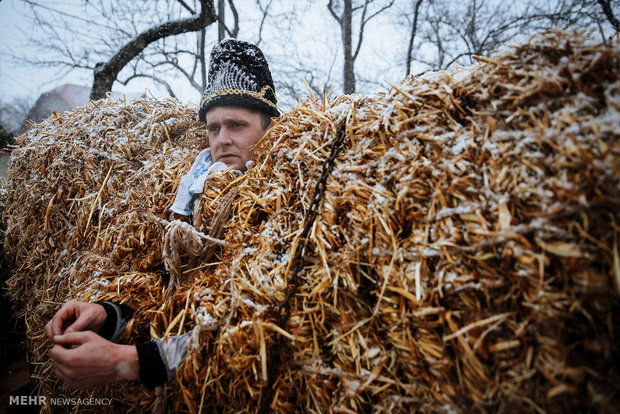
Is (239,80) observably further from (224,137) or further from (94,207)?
(94,207)

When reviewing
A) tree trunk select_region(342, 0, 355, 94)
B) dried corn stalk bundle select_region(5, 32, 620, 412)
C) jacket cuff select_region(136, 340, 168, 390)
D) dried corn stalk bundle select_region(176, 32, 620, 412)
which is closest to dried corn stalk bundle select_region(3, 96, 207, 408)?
dried corn stalk bundle select_region(5, 32, 620, 412)

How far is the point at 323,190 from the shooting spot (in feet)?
4.08

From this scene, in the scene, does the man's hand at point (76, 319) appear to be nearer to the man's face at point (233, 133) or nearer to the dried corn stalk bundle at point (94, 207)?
the dried corn stalk bundle at point (94, 207)

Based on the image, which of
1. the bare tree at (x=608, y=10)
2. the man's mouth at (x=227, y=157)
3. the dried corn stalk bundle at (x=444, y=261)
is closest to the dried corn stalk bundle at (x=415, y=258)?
the dried corn stalk bundle at (x=444, y=261)

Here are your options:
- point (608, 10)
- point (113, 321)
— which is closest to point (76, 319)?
point (113, 321)

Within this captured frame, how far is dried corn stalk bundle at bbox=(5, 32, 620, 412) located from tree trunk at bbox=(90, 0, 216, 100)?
232 inches

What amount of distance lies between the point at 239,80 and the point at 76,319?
195 centimetres

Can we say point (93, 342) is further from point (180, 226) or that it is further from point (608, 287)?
point (608, 287)

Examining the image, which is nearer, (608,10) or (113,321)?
(113,321)

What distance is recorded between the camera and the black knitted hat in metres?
2.09

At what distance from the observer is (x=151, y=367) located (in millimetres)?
1232

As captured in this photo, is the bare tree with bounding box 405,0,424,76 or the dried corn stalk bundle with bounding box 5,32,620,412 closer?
the dried corn stalk bundle with bounding box 5,32,620,412

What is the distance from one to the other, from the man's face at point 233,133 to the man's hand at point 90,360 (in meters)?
1.27

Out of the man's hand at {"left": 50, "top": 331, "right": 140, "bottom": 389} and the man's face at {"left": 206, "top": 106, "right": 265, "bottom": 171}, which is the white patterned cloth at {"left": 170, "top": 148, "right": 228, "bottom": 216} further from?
the man's hand at {"left": 50, "top": 331, "right": 140, "bottom": 389}
